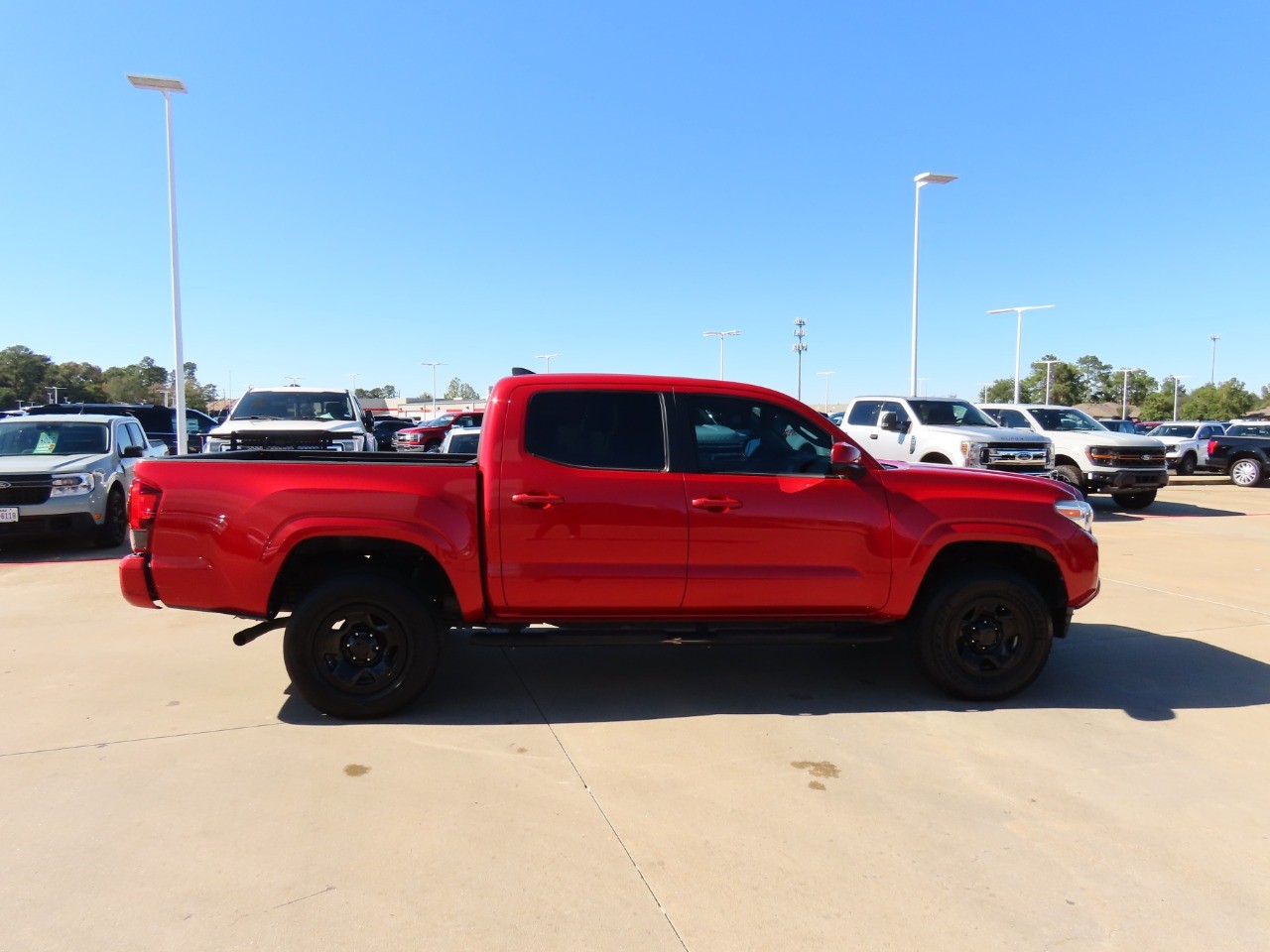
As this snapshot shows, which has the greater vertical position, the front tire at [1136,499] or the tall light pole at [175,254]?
the tall light pole at [175,254]

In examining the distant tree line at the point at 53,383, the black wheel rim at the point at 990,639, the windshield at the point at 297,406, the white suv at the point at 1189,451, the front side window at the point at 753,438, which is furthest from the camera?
A: the distant tree line at the point at 53,383

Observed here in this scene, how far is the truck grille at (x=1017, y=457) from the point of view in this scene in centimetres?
1275

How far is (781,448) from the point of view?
471 centimetres

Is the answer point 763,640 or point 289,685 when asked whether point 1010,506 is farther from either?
point 289,685

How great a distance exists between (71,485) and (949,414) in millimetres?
12892

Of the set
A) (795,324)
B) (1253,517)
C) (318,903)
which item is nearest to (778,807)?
(318,903)

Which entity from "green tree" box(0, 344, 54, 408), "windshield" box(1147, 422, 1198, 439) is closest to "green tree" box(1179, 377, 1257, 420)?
"windshield" box(1147, 422, 1198, 439)

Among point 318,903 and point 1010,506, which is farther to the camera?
point 1010,506

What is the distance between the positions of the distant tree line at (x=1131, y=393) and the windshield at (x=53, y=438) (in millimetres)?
83888

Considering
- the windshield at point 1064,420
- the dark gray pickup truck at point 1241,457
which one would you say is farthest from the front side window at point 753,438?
the dark gray pickup truck at point 1241,457

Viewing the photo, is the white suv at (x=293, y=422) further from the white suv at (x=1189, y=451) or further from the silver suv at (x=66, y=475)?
the white suv at (x=1189, y=451)

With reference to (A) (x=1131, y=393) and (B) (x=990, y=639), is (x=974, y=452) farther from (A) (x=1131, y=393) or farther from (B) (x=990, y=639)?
(A) (x=1131, y=393)

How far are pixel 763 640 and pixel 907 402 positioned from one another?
35.7 ft

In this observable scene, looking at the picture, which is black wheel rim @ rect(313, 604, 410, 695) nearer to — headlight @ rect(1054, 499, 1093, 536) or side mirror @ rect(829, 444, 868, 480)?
side mirror @ rect(829, 444, 868, 480)
